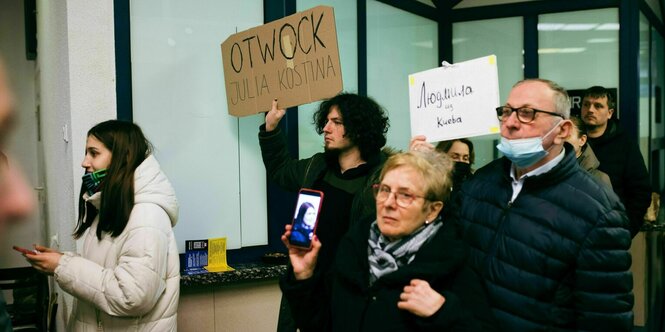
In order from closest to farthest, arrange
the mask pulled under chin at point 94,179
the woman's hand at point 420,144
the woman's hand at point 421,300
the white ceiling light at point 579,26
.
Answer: the woman's hand at point 421,300 → the woman's hand at point 420,144 → the mask pulled under chin at point 94,179 → the white ceiling light at point 579,26

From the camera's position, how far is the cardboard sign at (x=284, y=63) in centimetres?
296

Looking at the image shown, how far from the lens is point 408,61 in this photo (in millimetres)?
5305

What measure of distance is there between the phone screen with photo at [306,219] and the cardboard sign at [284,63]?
38.4 inches

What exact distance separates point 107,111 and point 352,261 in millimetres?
1976

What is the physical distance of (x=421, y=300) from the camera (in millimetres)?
→ 1715

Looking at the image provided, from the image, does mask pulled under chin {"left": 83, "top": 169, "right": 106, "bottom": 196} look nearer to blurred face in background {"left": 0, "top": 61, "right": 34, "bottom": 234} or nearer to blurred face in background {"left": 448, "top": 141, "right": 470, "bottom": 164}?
blurred face in background {"left": 0, "top": 61, "right": 34, "bottom": 234}

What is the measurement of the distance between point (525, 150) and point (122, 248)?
5.33ft

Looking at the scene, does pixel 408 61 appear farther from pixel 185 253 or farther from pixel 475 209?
pixel 475 209

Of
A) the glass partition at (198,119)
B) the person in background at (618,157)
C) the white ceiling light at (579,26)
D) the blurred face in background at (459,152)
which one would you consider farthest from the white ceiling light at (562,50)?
the glass partition at (198,119)

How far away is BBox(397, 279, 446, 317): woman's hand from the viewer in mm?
1708

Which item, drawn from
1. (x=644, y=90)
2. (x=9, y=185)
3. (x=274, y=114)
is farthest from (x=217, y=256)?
(x=644, y=90)

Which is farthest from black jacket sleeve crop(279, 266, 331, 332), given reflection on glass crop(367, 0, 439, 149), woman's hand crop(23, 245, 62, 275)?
reflection on glass crop(367, 0, 439, 149)

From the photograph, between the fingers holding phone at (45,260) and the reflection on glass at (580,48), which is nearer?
the fingers holding phone at (45,260)

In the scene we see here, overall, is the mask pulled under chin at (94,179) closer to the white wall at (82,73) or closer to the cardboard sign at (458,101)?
the white wall at (82,73)
